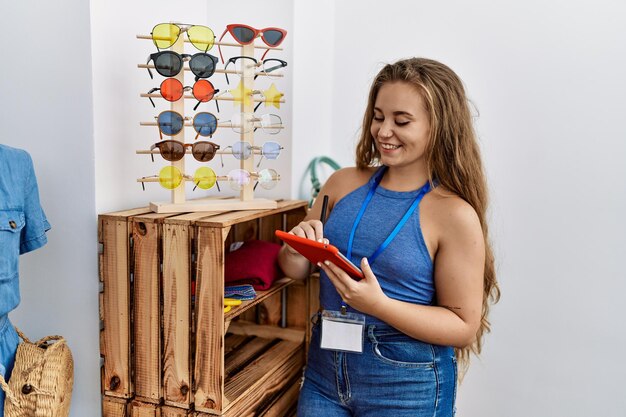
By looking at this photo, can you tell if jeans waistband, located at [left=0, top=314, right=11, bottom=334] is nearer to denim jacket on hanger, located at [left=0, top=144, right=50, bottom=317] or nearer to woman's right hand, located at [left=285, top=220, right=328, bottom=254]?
denim jacket on hanger, located at [left=0, top=144, right=50, bottom=317]

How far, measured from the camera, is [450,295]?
1507mm

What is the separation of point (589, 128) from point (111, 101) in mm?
1666

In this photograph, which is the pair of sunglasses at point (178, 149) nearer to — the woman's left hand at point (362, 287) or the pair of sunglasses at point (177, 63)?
the pair of sunglasses at point (177, 63)

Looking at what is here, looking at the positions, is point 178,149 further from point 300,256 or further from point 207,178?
point 300,256

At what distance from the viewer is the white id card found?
1540 millimetres

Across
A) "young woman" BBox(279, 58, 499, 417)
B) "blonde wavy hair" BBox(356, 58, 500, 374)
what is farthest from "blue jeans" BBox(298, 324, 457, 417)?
"blonde wavy hair" BBox(356, 58, 500, 374)

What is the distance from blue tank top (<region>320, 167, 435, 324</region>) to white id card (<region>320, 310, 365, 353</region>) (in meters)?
0.04

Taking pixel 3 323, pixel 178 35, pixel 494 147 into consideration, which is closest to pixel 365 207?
pixel 178 35

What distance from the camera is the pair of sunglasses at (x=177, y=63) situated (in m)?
1.63

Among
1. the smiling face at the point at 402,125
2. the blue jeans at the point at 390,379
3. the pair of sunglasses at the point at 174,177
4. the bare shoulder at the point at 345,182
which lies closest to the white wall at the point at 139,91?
the pair of sunglasses at the point at 174,177

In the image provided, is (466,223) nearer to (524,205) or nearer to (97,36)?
(524,205)

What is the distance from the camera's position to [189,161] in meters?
2.18

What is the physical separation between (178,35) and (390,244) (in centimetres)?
87

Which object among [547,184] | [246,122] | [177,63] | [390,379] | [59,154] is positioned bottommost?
[390,379]
